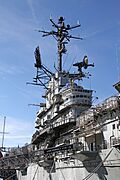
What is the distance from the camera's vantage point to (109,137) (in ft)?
53.3

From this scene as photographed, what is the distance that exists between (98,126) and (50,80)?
15.5 metres

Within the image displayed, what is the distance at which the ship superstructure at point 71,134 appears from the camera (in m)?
15.6

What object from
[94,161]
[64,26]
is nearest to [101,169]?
[94,161]

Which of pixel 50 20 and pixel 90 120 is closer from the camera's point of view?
pixel 90 120

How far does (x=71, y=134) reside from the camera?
22812 mm

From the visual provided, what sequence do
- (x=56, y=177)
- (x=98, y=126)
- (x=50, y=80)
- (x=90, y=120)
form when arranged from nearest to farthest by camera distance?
(x=98, y=126) < (x=90, y=120) < (x=56, y=177) < (x=50, y=80)

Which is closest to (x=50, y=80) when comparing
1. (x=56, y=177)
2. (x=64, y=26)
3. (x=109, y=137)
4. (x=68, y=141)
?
(x=64, y=26)

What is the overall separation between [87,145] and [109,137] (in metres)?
3.60

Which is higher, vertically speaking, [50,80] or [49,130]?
[50,80]

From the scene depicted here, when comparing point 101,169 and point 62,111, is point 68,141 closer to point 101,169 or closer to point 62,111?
point 62,111

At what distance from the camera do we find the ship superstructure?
15.6 meters

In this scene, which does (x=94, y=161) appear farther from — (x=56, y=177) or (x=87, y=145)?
(x=56, y=177)

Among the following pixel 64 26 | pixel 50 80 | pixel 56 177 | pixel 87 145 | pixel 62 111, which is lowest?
pixel 56 177

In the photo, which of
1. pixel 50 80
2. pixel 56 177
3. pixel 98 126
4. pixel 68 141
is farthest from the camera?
Result: pixel 50 80
